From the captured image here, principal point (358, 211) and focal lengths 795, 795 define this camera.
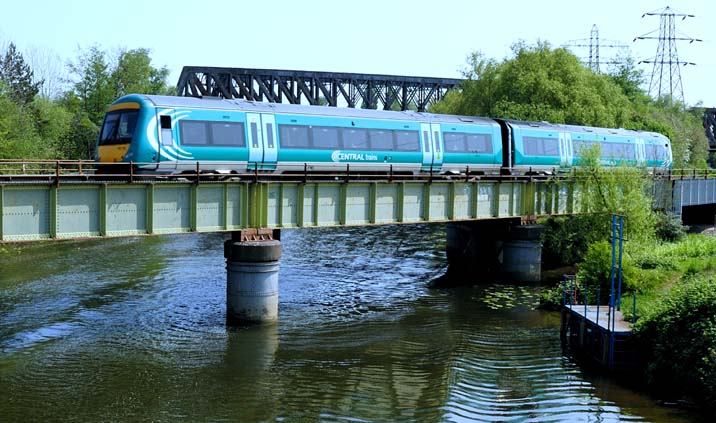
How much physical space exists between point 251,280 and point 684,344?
14638mm

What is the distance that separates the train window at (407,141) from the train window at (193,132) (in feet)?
33.3

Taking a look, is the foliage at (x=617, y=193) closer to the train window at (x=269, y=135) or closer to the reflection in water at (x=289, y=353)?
the reflection in water at (x=289, y=353)

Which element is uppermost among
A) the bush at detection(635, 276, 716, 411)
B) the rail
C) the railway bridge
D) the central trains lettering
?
the central trains lettering

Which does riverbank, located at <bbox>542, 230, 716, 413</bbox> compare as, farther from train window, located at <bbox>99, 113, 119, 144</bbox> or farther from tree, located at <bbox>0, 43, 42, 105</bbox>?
tree, located at <bbox>0, 43, 42, 105</bbox>

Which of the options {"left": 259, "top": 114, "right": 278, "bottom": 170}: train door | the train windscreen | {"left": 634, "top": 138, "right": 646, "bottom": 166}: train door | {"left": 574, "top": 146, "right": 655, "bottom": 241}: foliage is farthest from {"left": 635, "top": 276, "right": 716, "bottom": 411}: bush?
{"left": 634, "top": 138, "right": 646, "bottom": 166}: train door

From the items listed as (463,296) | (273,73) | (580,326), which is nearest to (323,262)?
(463,296)

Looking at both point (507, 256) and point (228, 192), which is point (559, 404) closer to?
point (228, 192)

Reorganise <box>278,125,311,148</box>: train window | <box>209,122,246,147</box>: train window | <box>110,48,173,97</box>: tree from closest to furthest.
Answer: <box>209,122,246,147</box>: train window → <box>278,125,311,148</box>: train window → <box>110,48,173,97</box>: tree

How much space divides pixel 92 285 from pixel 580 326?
71.6ft

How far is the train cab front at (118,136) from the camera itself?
28.5 m

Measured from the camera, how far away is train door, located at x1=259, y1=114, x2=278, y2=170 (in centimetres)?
3170

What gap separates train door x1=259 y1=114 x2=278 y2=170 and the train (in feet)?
0.13

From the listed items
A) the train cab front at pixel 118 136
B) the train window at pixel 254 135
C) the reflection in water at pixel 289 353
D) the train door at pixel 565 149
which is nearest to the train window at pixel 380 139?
the train window at pixel 254 135

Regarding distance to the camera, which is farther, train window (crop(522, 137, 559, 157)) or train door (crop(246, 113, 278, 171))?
train window (crop(522, 137, 559, 157))
